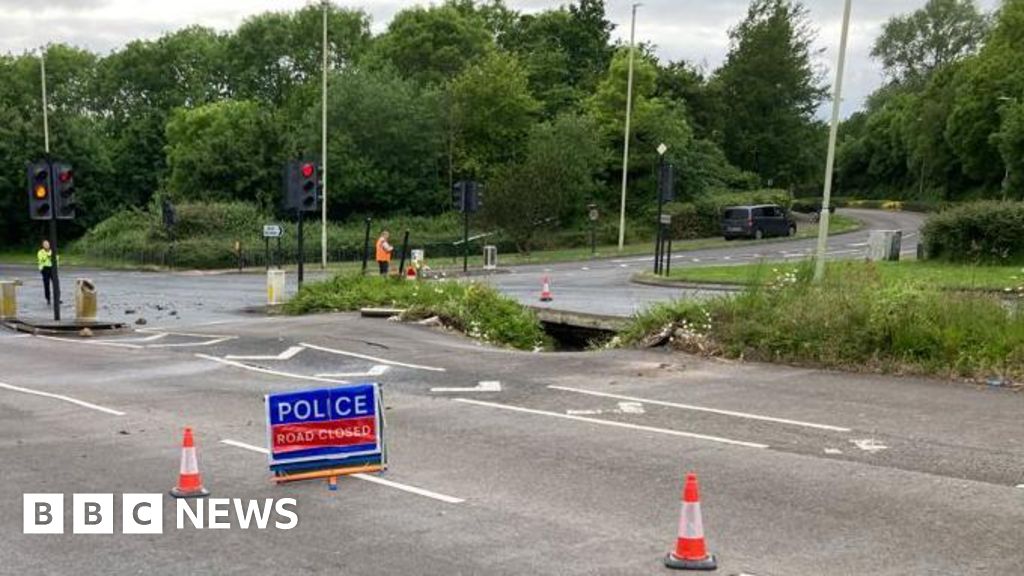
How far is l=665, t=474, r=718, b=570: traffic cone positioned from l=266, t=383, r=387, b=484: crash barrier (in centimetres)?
326

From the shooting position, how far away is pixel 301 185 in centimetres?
2459

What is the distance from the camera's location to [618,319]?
19766 mm

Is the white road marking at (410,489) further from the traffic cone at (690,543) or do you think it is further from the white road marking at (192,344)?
the white road marking at (192,344)

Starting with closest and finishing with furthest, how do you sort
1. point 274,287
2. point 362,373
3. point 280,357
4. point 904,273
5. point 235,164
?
point 362,373
point 280,357
point 904,273
point 274,287
point 235,164

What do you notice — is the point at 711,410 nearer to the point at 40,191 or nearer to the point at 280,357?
the point at 280,357

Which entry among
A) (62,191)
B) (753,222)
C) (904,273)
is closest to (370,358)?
(62,191)

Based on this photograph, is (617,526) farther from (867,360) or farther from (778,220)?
(778,220)

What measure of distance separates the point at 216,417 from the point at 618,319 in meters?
9.98

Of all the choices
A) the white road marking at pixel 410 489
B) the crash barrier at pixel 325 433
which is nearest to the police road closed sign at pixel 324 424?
the crash barrier at pixel 325 433

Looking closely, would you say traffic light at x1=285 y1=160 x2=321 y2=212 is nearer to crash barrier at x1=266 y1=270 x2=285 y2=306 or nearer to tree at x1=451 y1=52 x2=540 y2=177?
crash barrier at x1=266 y1=270 x2=285 y2=306

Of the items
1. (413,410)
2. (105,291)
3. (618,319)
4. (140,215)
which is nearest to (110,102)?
(140,215)

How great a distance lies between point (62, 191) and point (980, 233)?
81.4 ft

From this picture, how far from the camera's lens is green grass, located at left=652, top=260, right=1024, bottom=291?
60.5 feet

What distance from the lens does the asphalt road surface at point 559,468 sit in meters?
6.35
